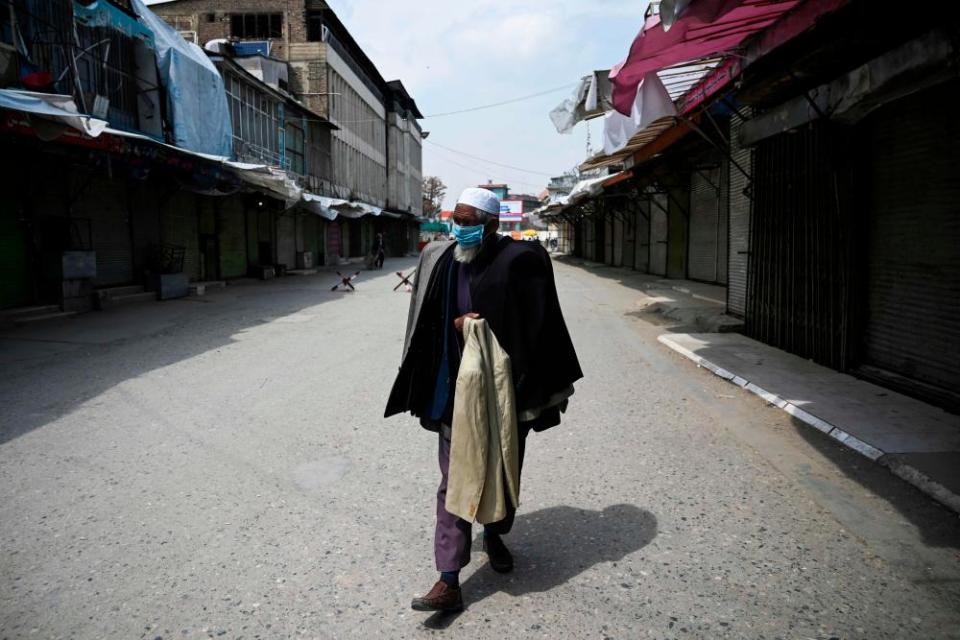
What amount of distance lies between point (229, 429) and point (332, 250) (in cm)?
2986

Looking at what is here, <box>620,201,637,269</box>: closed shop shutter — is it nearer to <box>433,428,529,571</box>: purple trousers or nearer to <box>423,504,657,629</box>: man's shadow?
<box>423,504,657,629</box>: man's shadow

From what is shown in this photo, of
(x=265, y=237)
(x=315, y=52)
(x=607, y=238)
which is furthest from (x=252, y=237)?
(x=607, y=238)

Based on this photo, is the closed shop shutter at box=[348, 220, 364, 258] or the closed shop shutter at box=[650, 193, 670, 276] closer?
the closed shop shutter at box=[650, 193, 670, 276]

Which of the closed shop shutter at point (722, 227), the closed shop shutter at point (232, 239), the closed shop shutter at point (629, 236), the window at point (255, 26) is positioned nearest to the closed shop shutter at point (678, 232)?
the closed shop shutter at point (722, 227)

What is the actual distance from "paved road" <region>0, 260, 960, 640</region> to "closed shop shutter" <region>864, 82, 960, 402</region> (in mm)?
1426

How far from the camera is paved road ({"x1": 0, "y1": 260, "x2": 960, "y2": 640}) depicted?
250 centimetres

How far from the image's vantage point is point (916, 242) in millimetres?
5543

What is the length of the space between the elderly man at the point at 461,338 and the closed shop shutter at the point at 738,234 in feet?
24.2

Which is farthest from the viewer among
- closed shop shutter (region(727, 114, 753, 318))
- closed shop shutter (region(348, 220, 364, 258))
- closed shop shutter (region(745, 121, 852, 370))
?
closed shop shutter (region(348, 220, 364, 258))

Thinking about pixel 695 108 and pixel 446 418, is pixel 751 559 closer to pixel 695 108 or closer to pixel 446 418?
pixel 446 418

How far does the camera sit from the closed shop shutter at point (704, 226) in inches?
650

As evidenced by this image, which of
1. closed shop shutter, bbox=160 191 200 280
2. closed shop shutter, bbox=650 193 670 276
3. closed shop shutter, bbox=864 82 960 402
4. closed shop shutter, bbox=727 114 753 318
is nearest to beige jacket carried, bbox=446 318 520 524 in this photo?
closed shop shutter, bbox=864 82 960 402

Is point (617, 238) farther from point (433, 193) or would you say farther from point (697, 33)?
point (433, 193)

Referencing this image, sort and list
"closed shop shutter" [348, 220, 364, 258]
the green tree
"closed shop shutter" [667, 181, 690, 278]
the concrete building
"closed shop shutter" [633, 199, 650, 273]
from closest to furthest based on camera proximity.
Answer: "closed shop shutter" [667, 181, 690, 278]
"closed shop shutter" [633, 199, 650, 273]
the concrete building
"closed shop shutter" [348, 220, 364, 258]
the green tree
